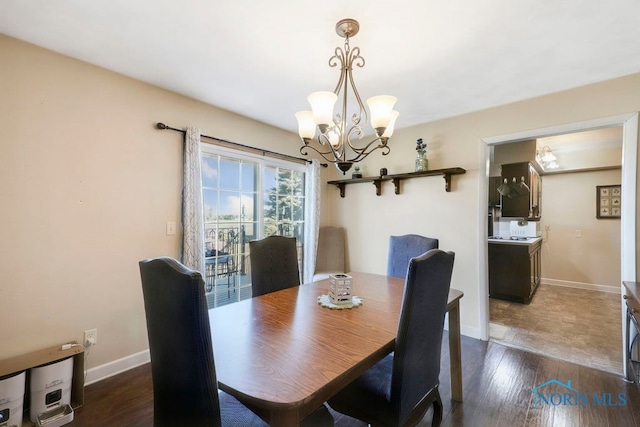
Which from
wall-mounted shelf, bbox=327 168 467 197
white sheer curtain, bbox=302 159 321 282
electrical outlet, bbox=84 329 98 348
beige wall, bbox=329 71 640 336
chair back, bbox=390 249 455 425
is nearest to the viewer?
chair back, bbox=390 249 455 425

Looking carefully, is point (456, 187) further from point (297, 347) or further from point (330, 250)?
point (297, 347)

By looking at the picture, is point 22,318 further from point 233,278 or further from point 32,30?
point 32,30

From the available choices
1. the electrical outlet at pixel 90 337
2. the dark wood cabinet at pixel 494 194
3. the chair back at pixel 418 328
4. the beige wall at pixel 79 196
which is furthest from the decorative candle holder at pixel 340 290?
the dark wood cabinet at pixel 494 194

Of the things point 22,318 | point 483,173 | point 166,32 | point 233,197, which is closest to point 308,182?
point 233,197

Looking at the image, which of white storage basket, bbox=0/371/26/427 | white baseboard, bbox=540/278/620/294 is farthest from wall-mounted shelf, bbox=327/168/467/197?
white baseboard, bbox=540/278/620/294

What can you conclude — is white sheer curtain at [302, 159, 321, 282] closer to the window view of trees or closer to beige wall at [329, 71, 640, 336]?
the window view of trees

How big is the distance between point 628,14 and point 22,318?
4.03m

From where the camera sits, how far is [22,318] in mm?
1810

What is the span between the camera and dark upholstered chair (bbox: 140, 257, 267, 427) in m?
0.83

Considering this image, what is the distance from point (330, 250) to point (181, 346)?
3.09 metres

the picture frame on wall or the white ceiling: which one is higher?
the white ceiling

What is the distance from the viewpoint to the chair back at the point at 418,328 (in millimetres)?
1138

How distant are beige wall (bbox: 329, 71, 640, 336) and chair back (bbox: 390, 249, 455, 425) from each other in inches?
73.9

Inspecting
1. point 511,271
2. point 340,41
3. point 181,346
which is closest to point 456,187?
point 511,271
